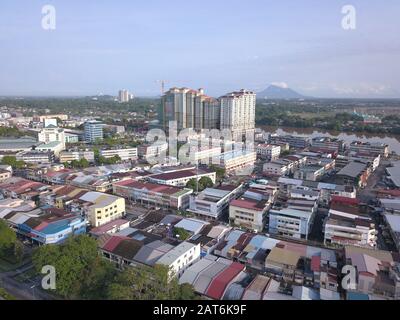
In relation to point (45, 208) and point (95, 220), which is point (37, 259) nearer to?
point (95, 220)

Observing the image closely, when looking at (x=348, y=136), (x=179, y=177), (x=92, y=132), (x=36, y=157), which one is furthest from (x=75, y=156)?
(x=348, y=136)

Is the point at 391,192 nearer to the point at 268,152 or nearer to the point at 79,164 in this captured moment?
the point at 268,152

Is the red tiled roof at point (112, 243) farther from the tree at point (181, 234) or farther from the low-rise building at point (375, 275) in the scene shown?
the low-rise building at point (375, 275)

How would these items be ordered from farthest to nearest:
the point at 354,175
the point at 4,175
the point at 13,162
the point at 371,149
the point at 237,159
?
1. the point at 371,149
2. the point at 237,159
3. the point at 13,162
4. the point at 354,175
5. the point at 4,175

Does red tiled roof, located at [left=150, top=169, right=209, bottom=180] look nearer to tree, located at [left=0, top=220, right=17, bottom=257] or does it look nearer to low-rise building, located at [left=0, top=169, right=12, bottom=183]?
tree, located at [left=0, top=220, right=17, bottom=257]

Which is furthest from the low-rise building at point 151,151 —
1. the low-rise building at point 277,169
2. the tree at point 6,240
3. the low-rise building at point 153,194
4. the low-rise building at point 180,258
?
the low-rise building at point 180,258
